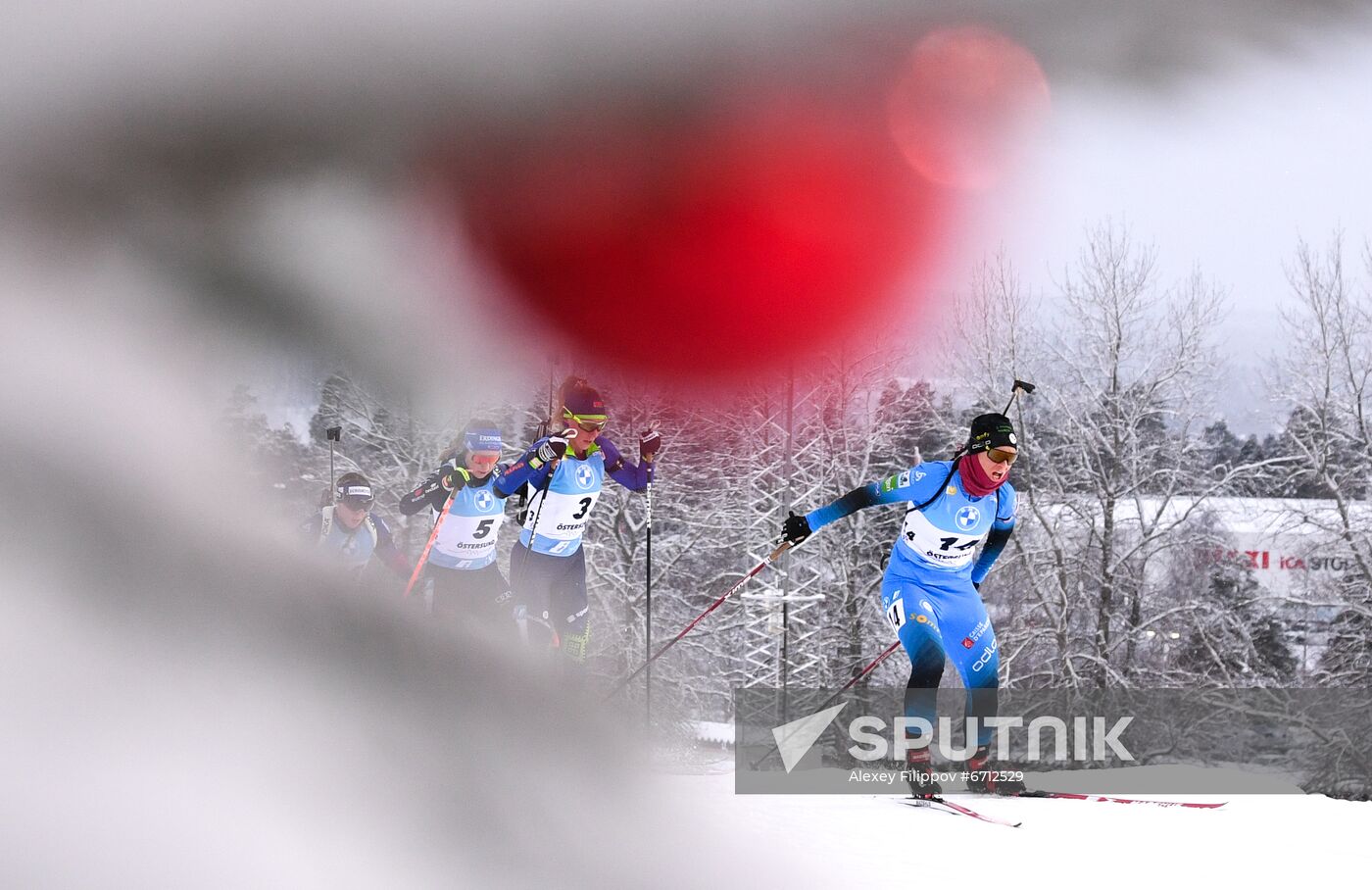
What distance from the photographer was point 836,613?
16094mm

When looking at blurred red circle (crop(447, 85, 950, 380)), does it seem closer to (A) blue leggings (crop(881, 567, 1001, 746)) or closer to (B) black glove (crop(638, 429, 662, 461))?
(B) black glove (crop(638, 429, 662, 461))

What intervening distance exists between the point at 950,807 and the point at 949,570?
998 mm

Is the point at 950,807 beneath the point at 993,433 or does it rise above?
beneath

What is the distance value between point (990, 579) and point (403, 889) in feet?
53.9

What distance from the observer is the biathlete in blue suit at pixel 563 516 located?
5.38 meters

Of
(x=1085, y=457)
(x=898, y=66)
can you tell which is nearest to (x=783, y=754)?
(x=898, y=66)

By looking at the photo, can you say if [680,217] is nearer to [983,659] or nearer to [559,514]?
[983,659]

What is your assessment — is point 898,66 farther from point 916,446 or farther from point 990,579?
point 990,579

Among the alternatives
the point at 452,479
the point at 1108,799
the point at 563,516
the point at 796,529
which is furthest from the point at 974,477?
the point at 452,479

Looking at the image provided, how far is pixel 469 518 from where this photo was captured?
6.51 m

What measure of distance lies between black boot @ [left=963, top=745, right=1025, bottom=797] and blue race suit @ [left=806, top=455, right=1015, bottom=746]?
2.8 inches

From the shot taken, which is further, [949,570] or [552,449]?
[552,449]

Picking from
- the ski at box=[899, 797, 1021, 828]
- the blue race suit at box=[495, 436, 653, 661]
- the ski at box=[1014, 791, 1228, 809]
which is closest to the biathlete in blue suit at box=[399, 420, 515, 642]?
the blue race suit at box=[495, 436, 653, 661]

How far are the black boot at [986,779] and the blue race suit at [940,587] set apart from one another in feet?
0.23
